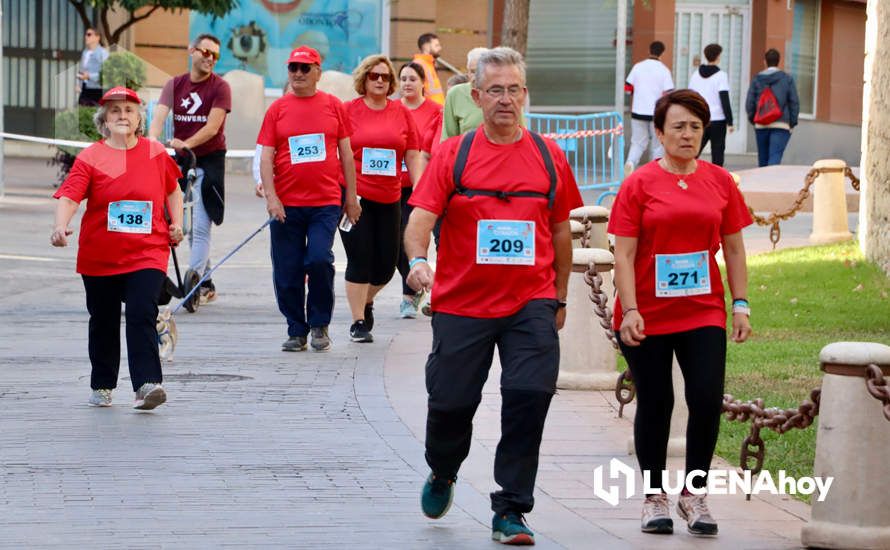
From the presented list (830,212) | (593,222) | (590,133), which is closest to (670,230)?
(593,222)

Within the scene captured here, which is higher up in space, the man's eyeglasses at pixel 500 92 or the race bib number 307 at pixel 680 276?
the man's eyeglasses at pixel 500 92

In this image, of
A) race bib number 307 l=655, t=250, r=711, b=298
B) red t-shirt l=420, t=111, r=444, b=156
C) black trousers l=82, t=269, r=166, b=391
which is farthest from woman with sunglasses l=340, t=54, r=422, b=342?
race bib number 307 l=655, t=250, r=711, b=298

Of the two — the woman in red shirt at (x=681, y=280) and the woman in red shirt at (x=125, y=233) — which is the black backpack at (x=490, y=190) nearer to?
the woman in red shirt at (x=681, y=280)

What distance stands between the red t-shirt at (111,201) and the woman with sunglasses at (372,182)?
295 cm

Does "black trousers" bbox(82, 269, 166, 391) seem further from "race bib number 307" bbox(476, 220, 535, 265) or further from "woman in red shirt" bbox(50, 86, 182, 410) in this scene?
"race bib number 307" bbox(476, 220, 535, 265)

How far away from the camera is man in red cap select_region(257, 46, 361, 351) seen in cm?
1169

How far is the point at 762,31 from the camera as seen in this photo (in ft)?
115

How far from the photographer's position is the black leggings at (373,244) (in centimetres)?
1225

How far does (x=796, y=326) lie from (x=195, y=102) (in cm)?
476

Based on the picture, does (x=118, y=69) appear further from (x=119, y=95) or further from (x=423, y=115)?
(x=119, y=95)

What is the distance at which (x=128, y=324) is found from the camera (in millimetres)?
9227

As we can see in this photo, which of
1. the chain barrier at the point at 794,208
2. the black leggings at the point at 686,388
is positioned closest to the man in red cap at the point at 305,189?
the black leggings at the point at 686,388

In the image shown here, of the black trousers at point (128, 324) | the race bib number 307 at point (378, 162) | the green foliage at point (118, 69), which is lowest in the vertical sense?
the black trousers at point (128, 324)

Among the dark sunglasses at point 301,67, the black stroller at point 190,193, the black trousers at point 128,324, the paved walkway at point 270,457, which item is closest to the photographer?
the paved walkway at point 270,457
